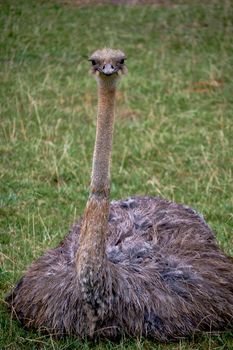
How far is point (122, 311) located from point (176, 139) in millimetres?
5022

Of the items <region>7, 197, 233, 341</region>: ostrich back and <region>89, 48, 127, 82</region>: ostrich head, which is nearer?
<region>89, 48, 127, 82</region>: ostrich head

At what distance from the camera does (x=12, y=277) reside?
17.7ft

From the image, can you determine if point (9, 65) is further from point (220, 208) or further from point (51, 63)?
point (220, 208)

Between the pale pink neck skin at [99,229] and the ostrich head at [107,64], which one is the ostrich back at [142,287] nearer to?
the pale pink neck skin at [99,229]

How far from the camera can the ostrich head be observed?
4.10m

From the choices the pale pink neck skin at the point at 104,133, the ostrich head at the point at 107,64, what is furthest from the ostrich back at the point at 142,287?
the ostrich head at the point at 107,64

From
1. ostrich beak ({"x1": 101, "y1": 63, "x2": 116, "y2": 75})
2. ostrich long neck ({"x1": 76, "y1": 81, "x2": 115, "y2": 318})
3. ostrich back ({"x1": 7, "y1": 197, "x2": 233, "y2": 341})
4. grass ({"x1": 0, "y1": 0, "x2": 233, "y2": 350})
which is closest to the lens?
ostrich beak ({"x1": 101, "y1": 63, "x2": 116, "y2": 75})

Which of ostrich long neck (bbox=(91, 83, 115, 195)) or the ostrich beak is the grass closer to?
ostrich long neck (bbox=(91, 83, 115, 195))

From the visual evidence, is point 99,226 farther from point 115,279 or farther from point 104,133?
point 104,133

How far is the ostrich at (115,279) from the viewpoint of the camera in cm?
421

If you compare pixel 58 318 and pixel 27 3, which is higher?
pixel 27 3

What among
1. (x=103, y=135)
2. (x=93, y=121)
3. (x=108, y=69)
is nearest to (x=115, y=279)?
(x=103, y=135)

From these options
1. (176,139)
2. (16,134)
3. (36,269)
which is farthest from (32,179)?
(36,269)

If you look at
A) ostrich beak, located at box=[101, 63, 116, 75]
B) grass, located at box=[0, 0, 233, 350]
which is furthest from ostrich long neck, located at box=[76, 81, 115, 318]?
grass, located at box=[0, 0, 233, 350]
